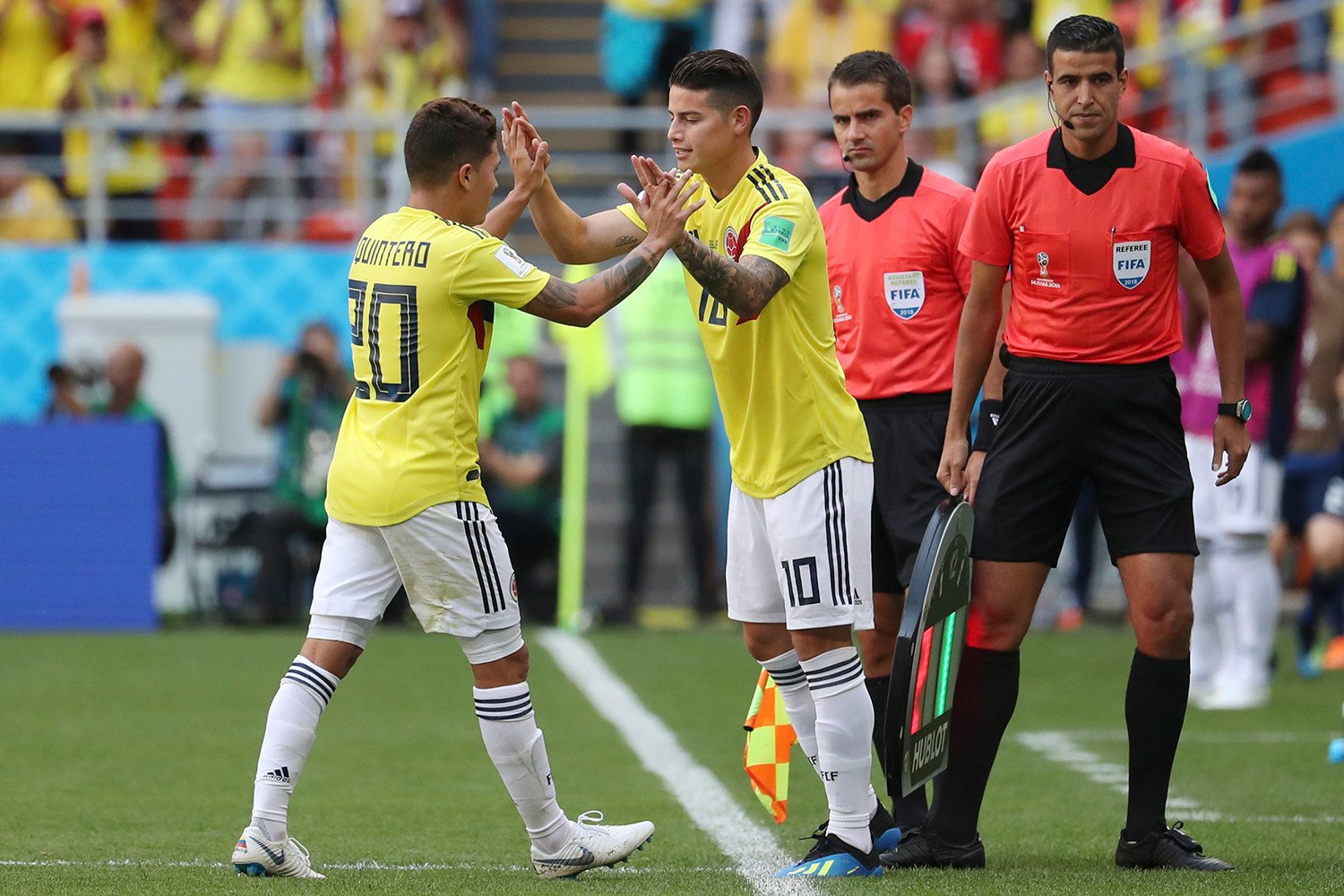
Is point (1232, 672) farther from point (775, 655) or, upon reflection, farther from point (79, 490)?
point (79, 490)

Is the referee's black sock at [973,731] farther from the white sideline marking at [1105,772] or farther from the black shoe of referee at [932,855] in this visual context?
the white sideline marking at [1105,772]

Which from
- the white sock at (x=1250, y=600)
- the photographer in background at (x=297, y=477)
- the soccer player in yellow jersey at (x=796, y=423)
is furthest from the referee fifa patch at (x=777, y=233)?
the photographer in background at (x=297, y=477)

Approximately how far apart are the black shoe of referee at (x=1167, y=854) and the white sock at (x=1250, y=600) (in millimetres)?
4397

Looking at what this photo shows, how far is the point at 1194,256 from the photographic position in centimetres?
578

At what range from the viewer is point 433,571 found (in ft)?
18.0

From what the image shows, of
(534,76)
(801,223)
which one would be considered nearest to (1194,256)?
(801,223)

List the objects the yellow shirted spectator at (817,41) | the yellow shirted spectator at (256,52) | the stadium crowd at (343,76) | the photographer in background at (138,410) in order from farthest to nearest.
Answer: the yellow shirted spectator at (256,52) → the yellow shirted spectator at (817,41) → the stadium crowd at (343,76) → the photographer in background at (138,410)

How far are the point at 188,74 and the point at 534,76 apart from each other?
3937mm

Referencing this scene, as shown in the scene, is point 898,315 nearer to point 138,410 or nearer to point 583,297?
point 583,297

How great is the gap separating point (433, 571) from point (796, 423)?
1075 millimetres

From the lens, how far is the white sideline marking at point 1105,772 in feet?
21.8

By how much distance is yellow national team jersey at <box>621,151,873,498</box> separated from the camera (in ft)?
18.4

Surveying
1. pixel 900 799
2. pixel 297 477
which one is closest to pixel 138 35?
pixel 297 477

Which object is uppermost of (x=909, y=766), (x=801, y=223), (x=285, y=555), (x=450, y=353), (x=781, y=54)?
(x=781, y=54)
